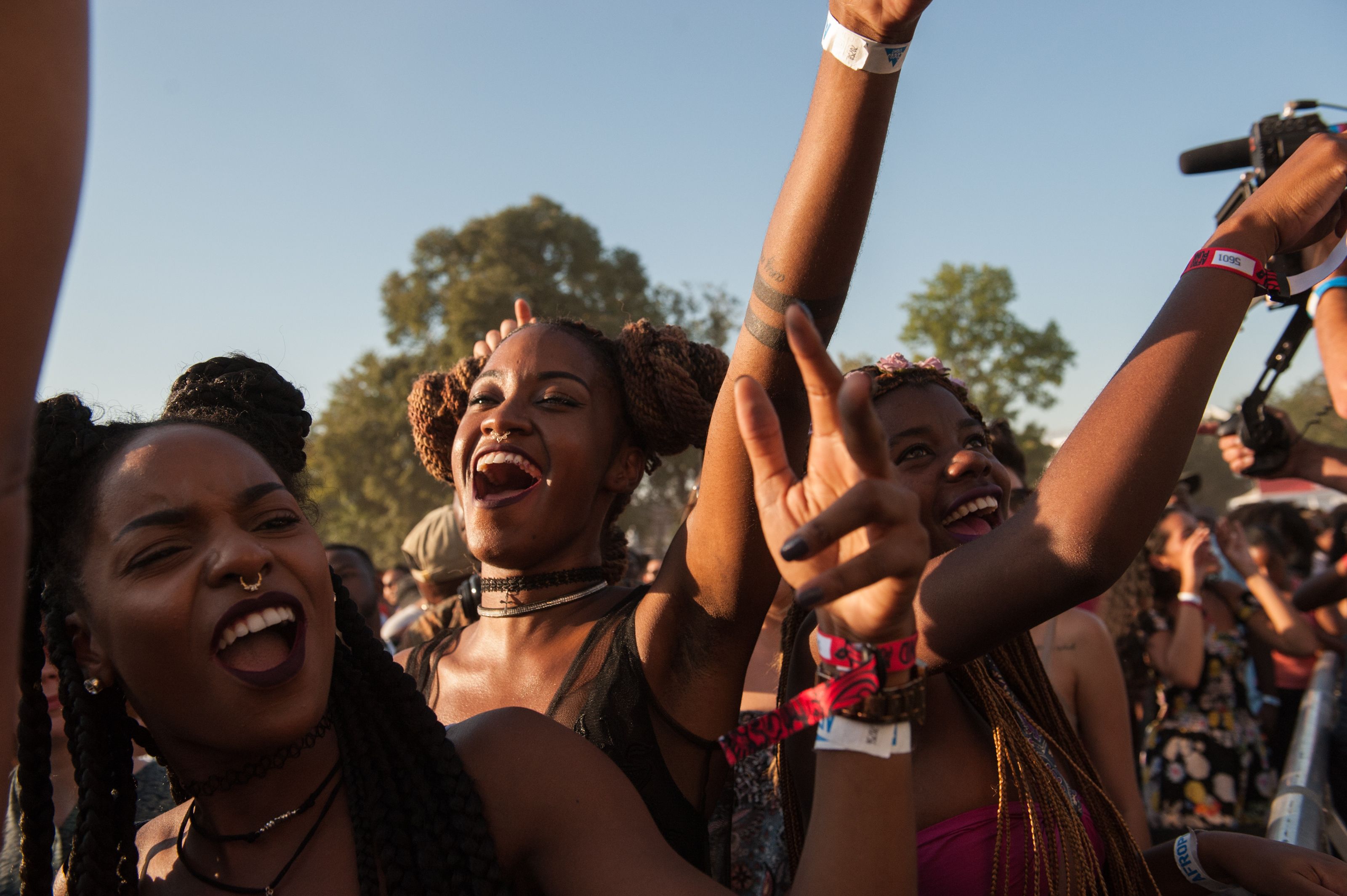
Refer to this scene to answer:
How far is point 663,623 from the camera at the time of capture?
198 centimetres

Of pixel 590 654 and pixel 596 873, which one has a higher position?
pixel 590 654

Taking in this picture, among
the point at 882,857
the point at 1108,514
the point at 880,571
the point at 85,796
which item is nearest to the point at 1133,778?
the point at 1108,514

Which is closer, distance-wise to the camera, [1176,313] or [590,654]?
[1176,313]

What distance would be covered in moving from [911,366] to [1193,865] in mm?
1302

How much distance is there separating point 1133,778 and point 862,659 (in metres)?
2.23

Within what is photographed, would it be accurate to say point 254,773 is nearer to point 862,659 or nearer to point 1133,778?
point 862,659

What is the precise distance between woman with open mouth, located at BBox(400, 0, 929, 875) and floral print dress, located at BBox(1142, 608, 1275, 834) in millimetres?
3656

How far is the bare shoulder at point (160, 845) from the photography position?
1834mm

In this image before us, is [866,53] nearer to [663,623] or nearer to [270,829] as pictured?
[663,623]

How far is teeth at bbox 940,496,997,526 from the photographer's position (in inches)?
86.7

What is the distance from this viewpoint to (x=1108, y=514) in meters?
1.53

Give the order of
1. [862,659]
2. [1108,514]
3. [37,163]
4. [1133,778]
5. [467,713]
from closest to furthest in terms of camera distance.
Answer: [37,163] < [862,659] < [1108,514] < [467,713] < [1133,778]

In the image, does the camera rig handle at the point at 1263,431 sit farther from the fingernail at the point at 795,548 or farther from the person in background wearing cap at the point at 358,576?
the person in background wearing cap at the point at 358,576

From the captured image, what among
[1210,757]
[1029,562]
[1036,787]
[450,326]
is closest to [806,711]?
[1029,562]
